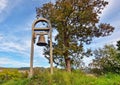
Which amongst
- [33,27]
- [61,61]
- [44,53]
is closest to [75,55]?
[61,61]

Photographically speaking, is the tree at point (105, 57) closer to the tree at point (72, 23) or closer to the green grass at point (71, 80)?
the tree at point (72, 23)

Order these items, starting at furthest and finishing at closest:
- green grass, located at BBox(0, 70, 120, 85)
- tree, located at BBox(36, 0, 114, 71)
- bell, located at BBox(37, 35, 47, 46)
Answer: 1. tree, located at BBox(36, 0, 114, 71)
2. bell, located at BBox(37, 35, 47, 46)
3. green grass, located at BBox(0, 70, 120, 85)

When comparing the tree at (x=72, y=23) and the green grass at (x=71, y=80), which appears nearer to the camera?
the green grass at (x=71, y=80)

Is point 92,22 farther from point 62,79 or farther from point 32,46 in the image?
point 62,79

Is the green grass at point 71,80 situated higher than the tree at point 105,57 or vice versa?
the tree at point 105,57

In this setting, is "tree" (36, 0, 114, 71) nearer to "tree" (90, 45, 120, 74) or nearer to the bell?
"tree" (90, 45, 120, 74)

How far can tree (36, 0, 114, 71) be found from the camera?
1010 inches

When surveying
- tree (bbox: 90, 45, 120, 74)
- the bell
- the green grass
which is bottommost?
the green grass

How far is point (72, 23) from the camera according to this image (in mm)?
26562

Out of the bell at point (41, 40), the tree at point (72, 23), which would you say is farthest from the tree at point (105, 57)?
the bell at point (41, 40)

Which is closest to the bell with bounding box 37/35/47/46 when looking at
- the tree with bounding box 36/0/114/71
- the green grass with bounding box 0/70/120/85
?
the green grass with bounding box 0/70/120/85

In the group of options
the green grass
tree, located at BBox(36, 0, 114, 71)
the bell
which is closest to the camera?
the green grass

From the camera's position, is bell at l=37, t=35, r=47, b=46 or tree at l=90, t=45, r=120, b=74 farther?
tree at l=90, t=45, r=120, b=74

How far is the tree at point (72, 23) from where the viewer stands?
25.7 meters
